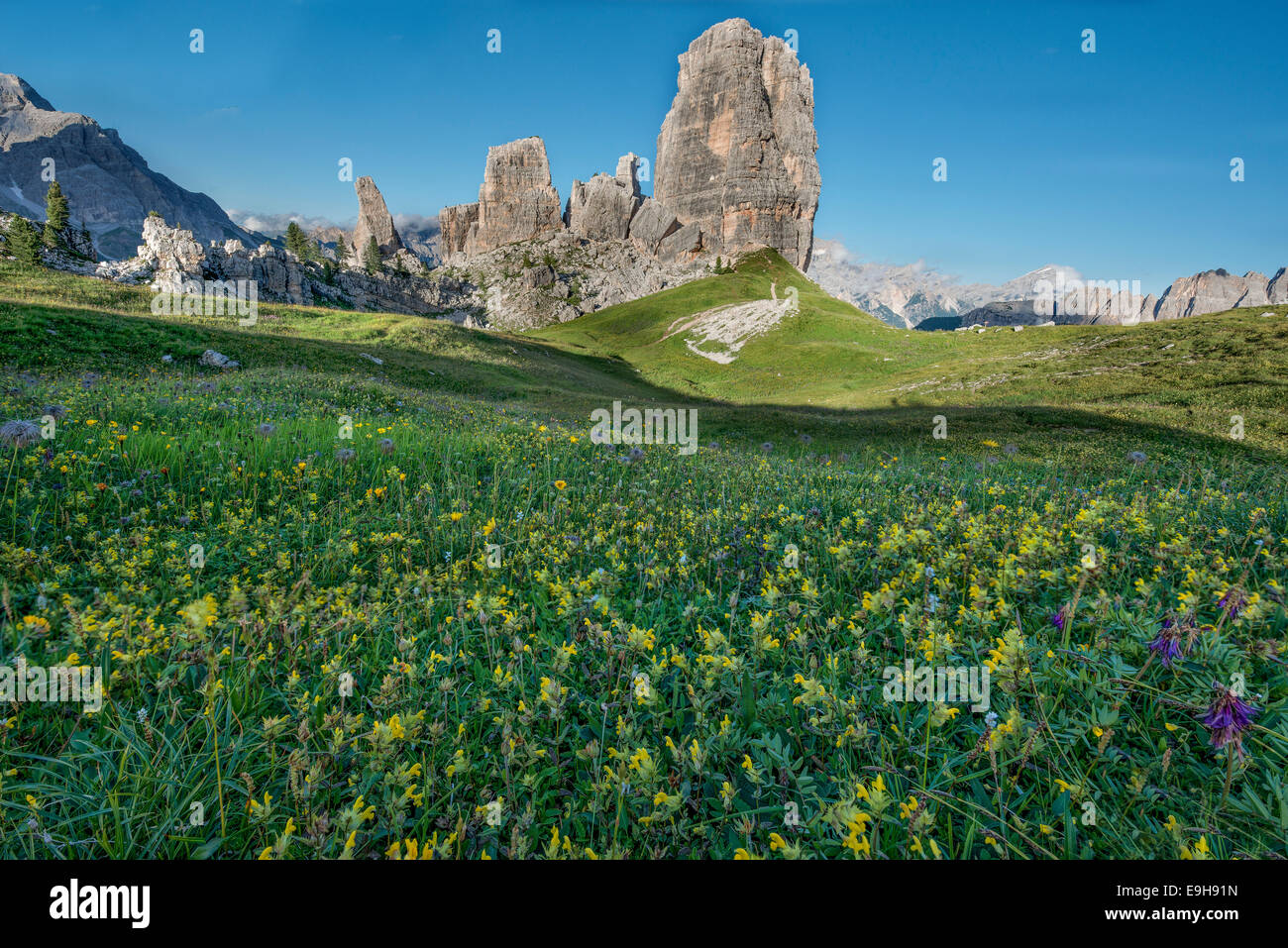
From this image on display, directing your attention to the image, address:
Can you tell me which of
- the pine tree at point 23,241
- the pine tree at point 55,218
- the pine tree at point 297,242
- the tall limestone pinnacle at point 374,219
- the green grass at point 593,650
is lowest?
the green grass at point 593,650

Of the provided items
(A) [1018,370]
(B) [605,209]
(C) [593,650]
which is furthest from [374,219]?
(C) [593,650]

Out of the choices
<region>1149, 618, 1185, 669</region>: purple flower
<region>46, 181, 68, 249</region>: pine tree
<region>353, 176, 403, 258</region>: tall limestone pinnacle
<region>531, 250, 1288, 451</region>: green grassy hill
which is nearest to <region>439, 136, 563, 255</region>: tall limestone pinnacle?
<region>353, 176, 403, 258</region>: tall limestone pinnacle

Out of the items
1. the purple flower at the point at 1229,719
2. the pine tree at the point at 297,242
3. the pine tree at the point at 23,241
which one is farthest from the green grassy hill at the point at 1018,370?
the pine tree at the point at 297,242

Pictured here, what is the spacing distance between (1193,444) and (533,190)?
180223 millimetres

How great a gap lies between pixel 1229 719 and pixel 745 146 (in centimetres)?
16235

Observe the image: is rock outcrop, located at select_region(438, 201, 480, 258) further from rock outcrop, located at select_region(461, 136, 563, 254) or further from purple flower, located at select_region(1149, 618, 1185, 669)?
purple flower, located at select_region(1149, 618, 1185, 669)

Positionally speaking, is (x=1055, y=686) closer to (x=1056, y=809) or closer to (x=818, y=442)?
(x=1056, y=809)

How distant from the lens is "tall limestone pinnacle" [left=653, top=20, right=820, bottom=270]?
137 m

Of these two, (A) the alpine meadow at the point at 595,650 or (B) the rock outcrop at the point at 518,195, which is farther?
(B) the rock outcrop at the point at 518,195

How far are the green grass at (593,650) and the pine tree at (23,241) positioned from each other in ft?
279

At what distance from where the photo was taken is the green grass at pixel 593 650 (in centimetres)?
229

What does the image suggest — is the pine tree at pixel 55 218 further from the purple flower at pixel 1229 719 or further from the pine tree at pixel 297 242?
the purple flower at pixel 1229 719

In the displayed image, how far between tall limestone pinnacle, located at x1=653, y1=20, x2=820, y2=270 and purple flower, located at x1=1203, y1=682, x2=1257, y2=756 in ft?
489
